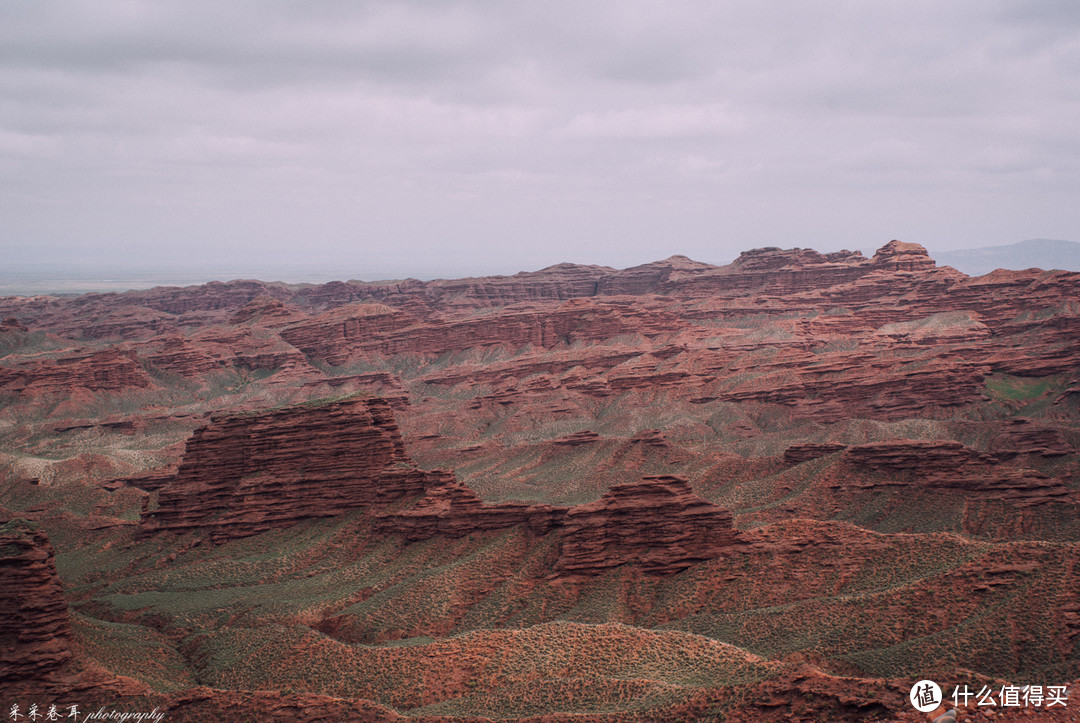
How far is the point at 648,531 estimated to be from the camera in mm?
62125

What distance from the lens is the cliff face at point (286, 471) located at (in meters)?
78.9

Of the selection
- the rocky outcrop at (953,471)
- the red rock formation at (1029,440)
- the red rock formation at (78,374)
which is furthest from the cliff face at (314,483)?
the red rock formation at (78,374)

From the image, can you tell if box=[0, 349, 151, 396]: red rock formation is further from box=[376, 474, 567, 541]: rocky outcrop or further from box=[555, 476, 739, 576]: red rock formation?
box=[555, 476, 739, 576]: red rock formation

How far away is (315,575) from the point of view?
69188 mm

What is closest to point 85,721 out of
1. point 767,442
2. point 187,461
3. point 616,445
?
point 187,461

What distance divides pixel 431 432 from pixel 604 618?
9099 cm

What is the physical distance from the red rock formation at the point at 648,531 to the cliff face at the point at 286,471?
18.7 metres

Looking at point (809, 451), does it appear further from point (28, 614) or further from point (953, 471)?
point (28, 614)

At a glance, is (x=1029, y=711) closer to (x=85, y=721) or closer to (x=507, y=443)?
(x=85, y=721)

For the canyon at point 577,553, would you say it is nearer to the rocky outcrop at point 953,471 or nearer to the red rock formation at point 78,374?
the rocky outcrop at point 953,471

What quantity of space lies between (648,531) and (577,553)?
514cm

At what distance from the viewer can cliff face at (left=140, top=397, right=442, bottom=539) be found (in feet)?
259

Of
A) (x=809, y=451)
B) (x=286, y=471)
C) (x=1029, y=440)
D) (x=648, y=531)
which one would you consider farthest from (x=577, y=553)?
(x=1029, y=440)

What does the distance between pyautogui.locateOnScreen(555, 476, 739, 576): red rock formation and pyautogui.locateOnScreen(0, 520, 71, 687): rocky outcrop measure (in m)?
30.6
